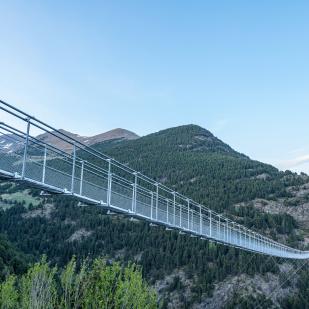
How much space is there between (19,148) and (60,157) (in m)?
1.51

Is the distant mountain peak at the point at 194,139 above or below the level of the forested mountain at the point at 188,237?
above

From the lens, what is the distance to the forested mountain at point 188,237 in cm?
6228

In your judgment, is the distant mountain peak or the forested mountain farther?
the distant mountain peak

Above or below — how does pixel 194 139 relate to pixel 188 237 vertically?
above

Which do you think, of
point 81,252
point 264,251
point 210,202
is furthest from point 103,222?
point 264,251

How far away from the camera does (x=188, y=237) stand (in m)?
81.6

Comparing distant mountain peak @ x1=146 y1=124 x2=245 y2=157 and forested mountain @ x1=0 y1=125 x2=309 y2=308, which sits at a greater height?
distant mountain peak @ x1=146 y1=124 x2=245 y2=157

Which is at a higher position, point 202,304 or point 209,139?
point 209,139

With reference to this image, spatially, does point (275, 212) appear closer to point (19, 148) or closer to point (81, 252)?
point (81, 252)

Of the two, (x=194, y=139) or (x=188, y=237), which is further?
(x=194, y=139)

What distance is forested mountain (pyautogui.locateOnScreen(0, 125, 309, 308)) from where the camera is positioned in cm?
6228

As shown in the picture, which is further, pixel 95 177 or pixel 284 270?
pixel 284 270

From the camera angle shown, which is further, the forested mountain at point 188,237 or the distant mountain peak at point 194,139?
the distant mountain peak at point 194,139

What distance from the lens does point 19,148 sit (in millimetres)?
8430
